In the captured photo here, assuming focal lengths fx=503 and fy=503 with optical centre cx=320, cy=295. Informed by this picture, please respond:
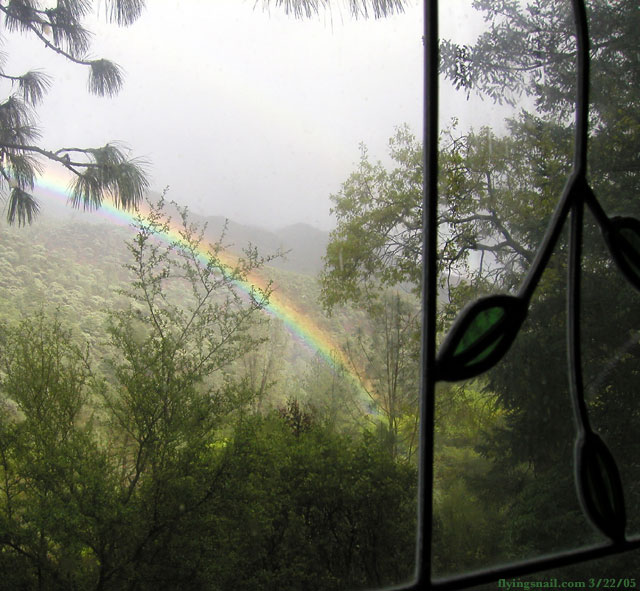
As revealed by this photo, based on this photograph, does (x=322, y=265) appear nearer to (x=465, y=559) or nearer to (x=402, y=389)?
(x=402, y=389)

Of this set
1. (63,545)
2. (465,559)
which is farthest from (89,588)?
(465,559)

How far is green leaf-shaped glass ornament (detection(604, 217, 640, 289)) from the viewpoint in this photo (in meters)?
0.17

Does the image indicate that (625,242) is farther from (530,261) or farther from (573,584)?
(573,584)

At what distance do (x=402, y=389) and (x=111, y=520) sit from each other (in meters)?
0.92

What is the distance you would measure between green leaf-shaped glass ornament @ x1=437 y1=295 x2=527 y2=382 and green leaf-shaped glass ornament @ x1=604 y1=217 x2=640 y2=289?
0.05m

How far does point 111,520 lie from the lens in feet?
4.15

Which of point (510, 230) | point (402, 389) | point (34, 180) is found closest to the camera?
point (510, 230)

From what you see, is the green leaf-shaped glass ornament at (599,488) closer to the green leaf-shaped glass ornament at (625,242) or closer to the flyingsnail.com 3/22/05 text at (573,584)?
the green leaf-shaped glass ornament at (625,242)

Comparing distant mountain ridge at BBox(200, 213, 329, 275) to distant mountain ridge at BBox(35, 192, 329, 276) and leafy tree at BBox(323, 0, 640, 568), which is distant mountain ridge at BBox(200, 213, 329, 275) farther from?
leafy tree at BBox(323, 0, 640, 568)

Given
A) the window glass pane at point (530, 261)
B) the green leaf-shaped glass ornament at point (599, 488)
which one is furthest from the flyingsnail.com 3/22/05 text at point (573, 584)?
the green leaf-shaped glass ornament at point (599, 488)

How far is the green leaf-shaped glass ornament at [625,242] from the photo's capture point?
0.17 meters

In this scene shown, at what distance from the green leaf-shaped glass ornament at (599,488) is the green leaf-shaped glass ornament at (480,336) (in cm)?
5

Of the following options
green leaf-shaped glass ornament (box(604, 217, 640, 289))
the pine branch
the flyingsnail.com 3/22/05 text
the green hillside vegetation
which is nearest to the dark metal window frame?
green leaf-shaped glass ornament (box(604, 217, 640, 289))

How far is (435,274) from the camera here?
14cm
